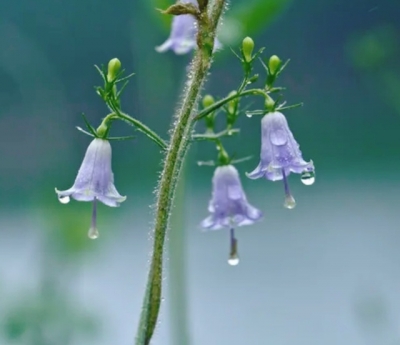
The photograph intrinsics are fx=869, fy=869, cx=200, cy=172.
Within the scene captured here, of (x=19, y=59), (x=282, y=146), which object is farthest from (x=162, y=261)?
(x=19, y=59)

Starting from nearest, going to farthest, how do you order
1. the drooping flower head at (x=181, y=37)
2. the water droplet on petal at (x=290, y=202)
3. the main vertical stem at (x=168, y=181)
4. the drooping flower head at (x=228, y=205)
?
the main vertical stem at (x=168, y=181) → the water droplet on petal at (x=290, y=202) → the drooping flower head at (x=228, y=205) → the drooping flower head at (x=181, y=37)

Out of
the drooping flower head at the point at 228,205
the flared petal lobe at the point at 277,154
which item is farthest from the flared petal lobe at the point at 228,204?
the flared petal lobe at the point at 277,154

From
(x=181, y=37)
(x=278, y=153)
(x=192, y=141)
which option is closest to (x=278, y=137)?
(x=278, y=153)

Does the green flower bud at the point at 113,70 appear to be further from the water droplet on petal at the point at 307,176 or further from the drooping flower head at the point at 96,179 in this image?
the water droplet on petal at the point at 307,176

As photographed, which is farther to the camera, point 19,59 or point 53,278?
point 19,59

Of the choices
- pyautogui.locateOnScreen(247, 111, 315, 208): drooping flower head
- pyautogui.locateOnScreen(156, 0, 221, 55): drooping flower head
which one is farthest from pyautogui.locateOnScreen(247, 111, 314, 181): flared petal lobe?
pyautogui.locateOnScreen(156, 0, 221, 55): drooping flower head

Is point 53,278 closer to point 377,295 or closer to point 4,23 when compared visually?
point 377,295

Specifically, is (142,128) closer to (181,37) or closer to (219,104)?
(219,104)
